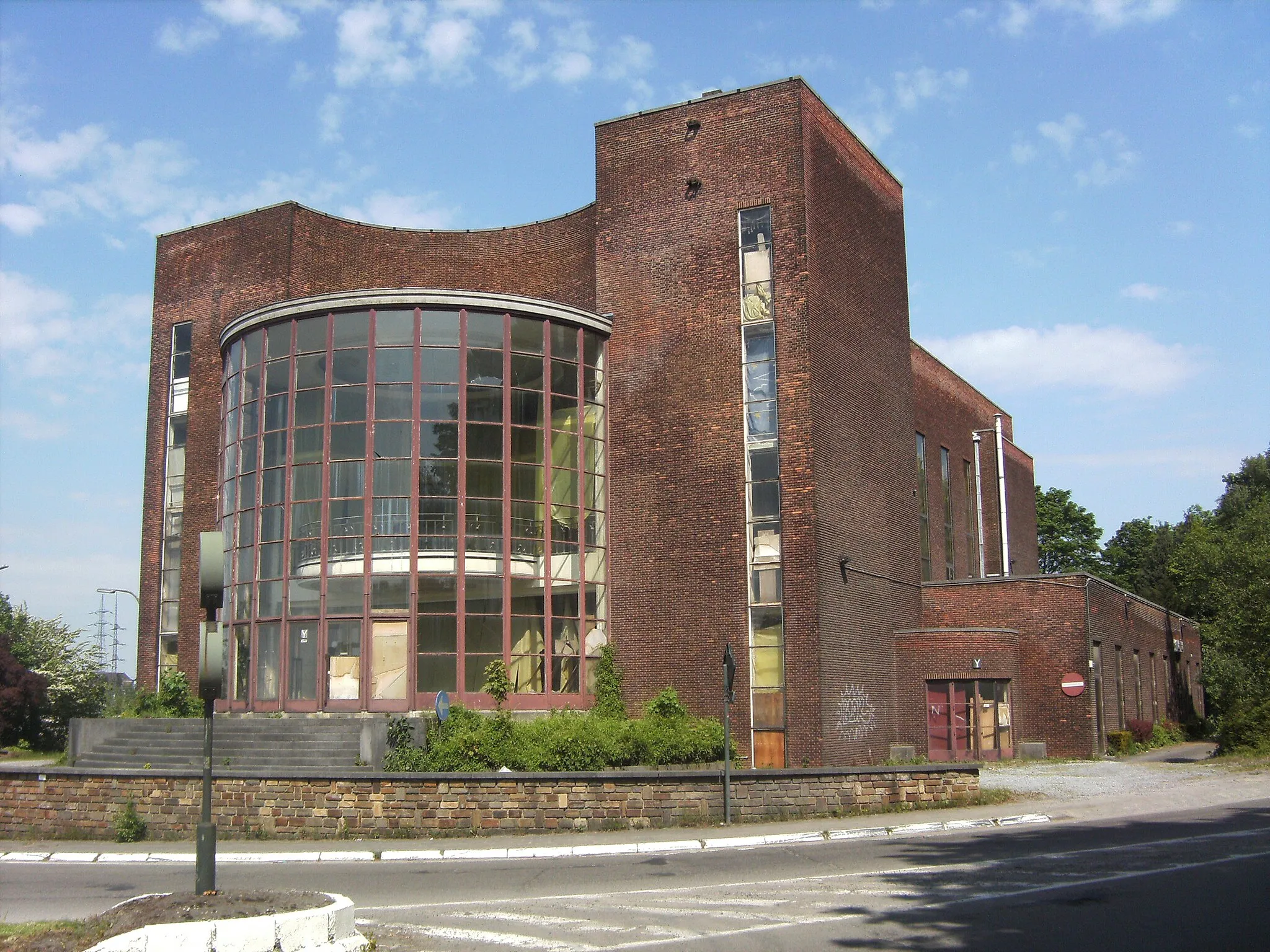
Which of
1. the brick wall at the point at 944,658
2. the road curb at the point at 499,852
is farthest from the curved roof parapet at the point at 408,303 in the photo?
the road curb at the point at 499,852

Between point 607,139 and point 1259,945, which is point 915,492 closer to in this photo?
point 607,139

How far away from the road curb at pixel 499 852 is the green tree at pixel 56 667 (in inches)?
1341

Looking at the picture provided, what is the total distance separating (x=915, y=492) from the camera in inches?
1421

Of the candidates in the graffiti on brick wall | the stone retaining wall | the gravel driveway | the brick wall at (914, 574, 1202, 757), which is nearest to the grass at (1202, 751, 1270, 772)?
the gravel driveway

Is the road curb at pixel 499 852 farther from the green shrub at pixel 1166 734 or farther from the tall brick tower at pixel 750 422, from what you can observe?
the green shrub at pixel 1166 734

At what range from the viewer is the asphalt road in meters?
10.6

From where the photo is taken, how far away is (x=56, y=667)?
5612 centimetres

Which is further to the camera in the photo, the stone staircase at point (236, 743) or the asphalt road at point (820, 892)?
the stone staircase at point (236, 743)

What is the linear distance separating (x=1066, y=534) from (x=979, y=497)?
123 feet

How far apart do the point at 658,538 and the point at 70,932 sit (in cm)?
1999

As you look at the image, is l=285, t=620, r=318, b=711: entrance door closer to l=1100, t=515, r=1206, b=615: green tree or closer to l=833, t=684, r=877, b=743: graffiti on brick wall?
l=833, t=684, r=877, b=743: graffiti on brick wall

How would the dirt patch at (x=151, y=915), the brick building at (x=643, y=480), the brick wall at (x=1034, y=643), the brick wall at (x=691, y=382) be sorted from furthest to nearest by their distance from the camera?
the brick wall at (x=1034, y=643), the brick wall at (x=691, y=382), the brick building at (x=643, y=480), the dirt patch at (x=151, y=915)

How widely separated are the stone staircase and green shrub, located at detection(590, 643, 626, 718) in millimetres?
5664

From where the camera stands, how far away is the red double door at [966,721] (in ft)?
104
